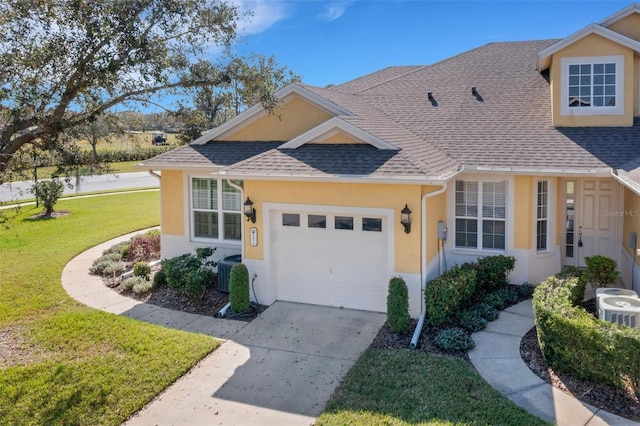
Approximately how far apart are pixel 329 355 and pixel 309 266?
2989mm

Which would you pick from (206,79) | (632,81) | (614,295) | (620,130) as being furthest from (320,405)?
(632,81)

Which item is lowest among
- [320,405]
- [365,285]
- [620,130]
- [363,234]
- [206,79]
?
[320,405]

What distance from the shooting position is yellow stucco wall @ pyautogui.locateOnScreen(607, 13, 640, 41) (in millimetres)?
13906

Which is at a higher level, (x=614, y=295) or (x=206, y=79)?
(x=206, y=79)

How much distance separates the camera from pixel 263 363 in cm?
895

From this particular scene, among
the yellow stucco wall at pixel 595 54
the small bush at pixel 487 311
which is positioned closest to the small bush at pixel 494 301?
the small bush at pixel 487 311

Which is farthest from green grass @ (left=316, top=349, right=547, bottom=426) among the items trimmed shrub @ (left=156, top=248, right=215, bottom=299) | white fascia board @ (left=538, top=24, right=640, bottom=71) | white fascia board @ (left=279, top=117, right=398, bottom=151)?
white fascia board @ (left=538, top=24, right=640, bottom=71)

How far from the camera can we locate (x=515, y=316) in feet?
35.6

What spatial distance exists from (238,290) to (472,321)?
521 cm

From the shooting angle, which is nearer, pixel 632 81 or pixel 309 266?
pixel 309 266

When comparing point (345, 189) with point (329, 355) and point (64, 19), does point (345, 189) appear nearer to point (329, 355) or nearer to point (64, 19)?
point (329, 355)

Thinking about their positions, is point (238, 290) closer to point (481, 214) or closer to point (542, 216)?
point (481, 214)

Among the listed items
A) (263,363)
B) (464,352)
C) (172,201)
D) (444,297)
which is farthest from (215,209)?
(464,352)

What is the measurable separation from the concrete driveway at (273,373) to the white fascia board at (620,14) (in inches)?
419
